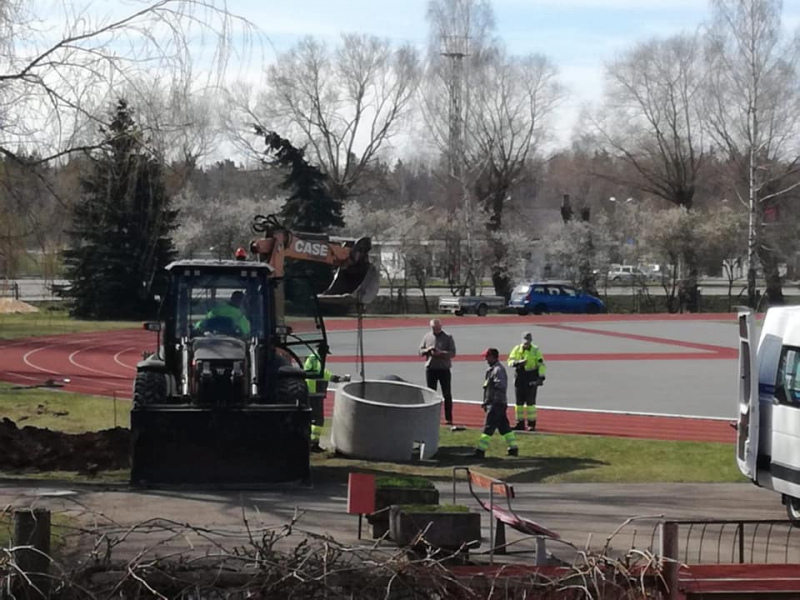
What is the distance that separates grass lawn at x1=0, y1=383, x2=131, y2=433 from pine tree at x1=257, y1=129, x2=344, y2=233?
39.6 m

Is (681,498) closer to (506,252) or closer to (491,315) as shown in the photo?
(491,315)

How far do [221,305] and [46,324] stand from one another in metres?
37.6

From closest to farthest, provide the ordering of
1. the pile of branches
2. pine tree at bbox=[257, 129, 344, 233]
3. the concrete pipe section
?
1. the pile of branches
2. the concrete pipe section
3. pine tree at bbox=[257, 129, 344, 233]

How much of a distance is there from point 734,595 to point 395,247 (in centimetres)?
7048

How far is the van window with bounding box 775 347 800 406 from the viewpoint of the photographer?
12008 millimetres

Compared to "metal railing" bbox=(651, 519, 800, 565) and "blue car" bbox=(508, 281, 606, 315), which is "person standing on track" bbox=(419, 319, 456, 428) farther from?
"blue car" bbox=(508, 281, 606, 315)

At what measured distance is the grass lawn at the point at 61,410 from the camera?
69.7 ft

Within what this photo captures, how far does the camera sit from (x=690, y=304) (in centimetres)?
6950

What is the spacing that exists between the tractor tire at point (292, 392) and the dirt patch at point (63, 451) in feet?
8.50

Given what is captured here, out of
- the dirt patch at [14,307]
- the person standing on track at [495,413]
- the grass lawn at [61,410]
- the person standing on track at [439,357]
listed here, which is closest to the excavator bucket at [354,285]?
the person standing on track at [495,413]

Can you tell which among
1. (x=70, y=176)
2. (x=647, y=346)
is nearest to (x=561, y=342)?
(x=647, y=346)

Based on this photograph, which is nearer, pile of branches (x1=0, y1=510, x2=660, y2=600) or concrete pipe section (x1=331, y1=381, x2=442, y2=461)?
pile of branches (x1=0, y1=510, x2=660, y2=600)

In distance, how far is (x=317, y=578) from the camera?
527cm

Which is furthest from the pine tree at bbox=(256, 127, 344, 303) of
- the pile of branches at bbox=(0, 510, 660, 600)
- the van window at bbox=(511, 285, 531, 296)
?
the pile of branches at bbox=(0, 510, 660, 600)
